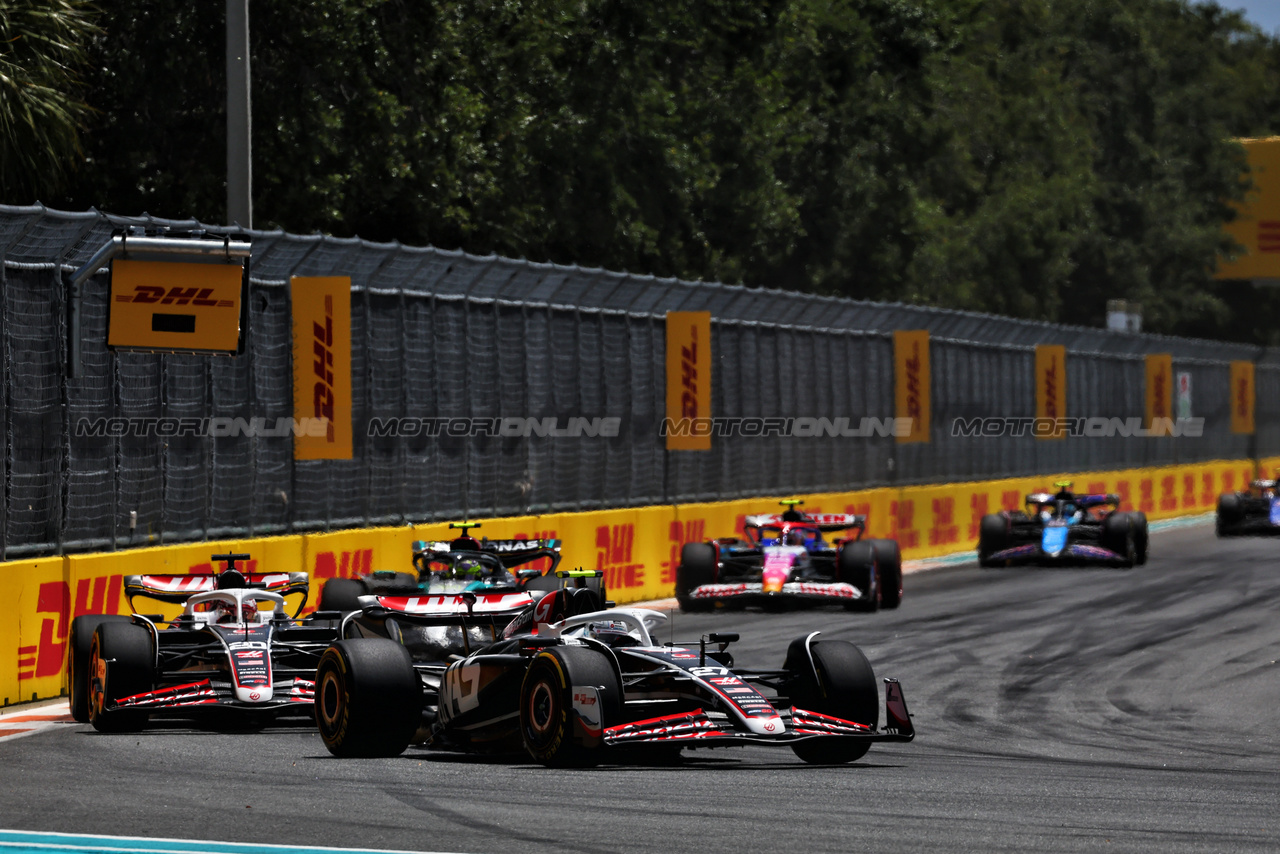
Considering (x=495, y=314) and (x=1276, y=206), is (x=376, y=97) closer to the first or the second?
(x=495, y=314)

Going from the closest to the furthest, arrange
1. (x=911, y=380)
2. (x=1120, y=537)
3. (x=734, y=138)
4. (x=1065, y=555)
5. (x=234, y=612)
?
(x=234, y=612)
(x=1065, y=555)
(x=1120, y=537)
(x=911, y=380)
(x=734, y=138)

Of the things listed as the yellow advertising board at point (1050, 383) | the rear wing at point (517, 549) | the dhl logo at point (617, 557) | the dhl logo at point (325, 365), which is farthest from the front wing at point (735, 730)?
the yellow advertising board at point (1050, 383)

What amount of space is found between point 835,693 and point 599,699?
4.45 ft

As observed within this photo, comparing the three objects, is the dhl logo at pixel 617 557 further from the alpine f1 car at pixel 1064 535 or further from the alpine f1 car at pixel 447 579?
the alpine f1 car at pixel 1064 535

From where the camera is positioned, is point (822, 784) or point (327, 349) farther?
point (327, 349)

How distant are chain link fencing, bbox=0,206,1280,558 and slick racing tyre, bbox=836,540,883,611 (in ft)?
11.4

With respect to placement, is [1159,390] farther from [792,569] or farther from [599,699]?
[599,699]

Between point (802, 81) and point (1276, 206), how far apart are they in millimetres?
29863

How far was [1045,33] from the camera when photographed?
71938mm

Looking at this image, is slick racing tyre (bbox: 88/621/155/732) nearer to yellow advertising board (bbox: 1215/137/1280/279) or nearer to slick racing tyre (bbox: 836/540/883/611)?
slick racing tyre (bbox: 836/540/883/611)

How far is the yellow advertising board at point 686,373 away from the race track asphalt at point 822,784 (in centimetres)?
747

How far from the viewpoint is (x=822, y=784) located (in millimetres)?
9680

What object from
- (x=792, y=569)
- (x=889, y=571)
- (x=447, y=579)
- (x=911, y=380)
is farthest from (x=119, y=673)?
(x=911, y=380)

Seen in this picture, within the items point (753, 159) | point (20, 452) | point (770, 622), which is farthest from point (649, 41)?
point (20, 452)
